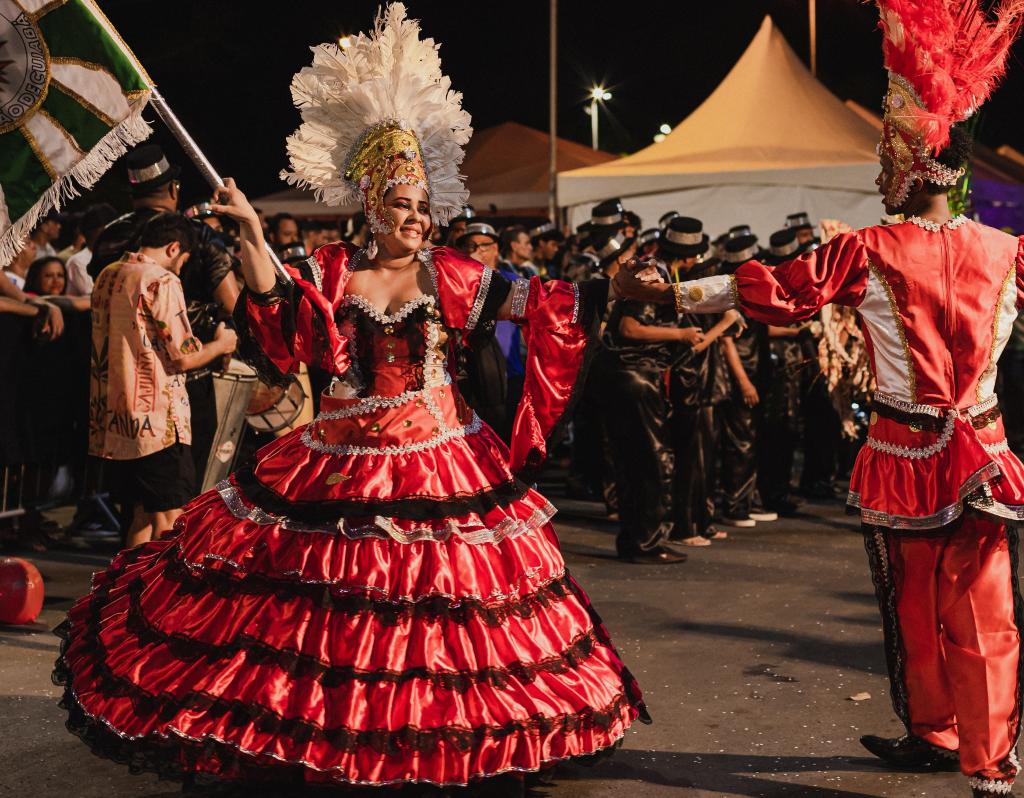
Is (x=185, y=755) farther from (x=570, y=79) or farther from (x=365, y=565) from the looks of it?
(x=570, y=79)

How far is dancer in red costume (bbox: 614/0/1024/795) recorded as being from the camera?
173 inches

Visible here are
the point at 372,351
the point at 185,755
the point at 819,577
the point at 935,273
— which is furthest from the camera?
the point at 819,577

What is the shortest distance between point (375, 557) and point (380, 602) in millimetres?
148

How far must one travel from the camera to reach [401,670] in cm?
418

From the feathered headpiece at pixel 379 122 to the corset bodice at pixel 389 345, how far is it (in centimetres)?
32

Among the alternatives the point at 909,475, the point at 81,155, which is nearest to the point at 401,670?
the point at 909,475

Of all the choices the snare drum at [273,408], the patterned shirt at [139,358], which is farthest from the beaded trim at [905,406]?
the snare drum at [273,408]

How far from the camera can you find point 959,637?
4.43 meters

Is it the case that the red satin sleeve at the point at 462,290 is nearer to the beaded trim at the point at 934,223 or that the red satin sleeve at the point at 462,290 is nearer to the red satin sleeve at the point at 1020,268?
the beaded trim at the point at 934,223

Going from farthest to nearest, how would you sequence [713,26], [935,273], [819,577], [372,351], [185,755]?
[713,26]
[819,577]
[372,351]
[935,273]
[185,755]

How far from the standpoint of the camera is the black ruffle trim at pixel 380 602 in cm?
428

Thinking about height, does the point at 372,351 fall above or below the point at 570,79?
below

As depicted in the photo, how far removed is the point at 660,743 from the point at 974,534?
1494 mm

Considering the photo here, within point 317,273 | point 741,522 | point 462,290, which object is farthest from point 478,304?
point 741,522
